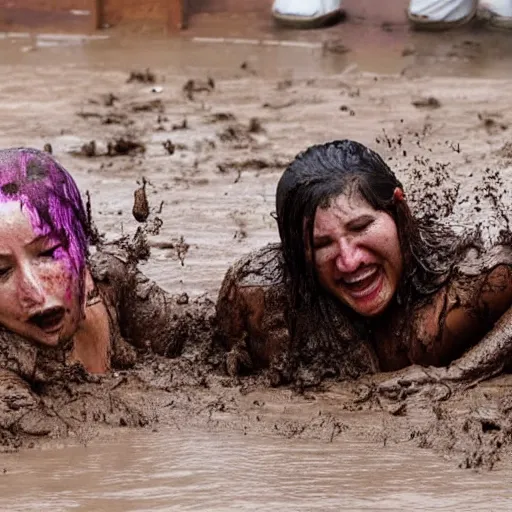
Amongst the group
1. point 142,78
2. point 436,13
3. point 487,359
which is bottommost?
point 487,359

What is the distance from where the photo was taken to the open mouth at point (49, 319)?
15.3ft

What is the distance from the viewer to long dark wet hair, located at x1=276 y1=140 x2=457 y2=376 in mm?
4965

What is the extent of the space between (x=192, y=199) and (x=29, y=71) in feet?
7.72

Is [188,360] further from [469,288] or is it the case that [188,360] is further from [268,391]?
[469,288]

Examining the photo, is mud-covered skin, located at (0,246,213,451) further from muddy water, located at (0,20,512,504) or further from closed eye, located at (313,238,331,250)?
closed eye, located at (313,238,331,250)

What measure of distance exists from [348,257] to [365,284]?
166mm

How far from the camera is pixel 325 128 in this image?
7691mm

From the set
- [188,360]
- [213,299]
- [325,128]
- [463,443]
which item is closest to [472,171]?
[325,128]

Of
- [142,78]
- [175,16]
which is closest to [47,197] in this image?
[142,78]

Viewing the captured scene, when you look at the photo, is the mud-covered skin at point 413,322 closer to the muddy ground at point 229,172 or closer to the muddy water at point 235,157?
the muddy ground at point 229,172

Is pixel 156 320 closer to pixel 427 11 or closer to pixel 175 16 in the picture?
pixel 175 16

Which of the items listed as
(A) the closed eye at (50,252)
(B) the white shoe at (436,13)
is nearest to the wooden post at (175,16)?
(B) the white shoe at (436,13)

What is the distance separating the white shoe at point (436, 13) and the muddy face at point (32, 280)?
527 centimetres

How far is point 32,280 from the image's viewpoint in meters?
4.60
